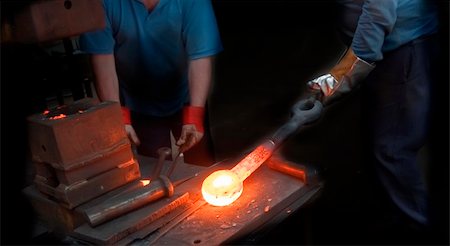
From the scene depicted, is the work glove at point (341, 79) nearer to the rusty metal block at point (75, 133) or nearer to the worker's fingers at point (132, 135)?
the worker's fingers at point (132, 135)

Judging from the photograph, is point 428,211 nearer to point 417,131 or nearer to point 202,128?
point 417,131

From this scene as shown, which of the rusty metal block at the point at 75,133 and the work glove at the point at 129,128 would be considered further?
the work glove at the point at 129,128

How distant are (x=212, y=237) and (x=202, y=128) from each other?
1029 mm

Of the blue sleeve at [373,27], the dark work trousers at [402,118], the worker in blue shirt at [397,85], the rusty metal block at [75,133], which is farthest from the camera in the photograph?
the dark work trousers at [402,118]

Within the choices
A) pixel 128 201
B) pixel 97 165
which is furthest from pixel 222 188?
pixel 97 165

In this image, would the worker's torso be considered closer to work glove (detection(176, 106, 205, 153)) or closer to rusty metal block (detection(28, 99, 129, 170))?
work glove (detection(176, 106, 205, 153))

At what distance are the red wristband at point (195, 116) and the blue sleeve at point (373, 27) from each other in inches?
38.7

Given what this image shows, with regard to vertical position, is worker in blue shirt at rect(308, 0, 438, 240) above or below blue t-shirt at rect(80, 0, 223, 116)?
below

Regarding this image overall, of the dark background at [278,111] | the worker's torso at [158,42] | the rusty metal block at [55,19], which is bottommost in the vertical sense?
the dark background at [278,111]

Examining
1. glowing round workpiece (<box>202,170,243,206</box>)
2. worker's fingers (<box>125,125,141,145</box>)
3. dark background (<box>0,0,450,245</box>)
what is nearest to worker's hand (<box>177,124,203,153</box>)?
worker's fingers (<box>125,125,141,145</box>)

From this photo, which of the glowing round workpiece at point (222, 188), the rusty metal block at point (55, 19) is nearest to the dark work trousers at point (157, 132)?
the glowing round workpiece at point (222, 188)

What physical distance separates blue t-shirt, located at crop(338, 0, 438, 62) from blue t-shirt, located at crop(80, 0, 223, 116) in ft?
2.77

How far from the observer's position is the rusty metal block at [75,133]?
2.04 meters

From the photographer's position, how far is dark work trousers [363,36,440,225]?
11.0ft
